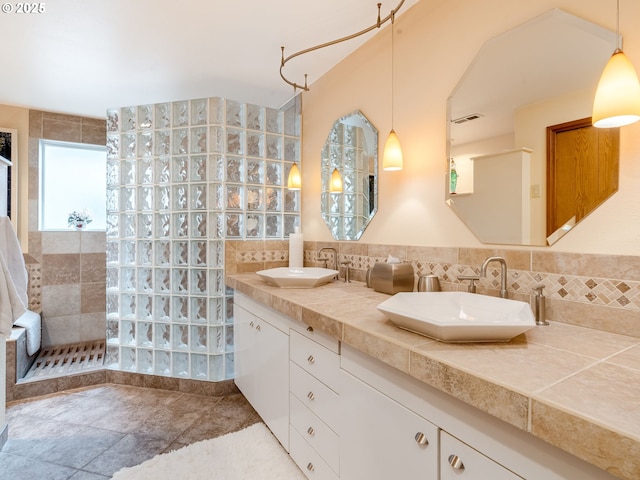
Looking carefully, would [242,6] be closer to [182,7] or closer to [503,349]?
[182,7]

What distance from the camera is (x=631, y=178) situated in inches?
41.6

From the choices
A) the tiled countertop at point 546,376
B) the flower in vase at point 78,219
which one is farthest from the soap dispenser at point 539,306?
the flower in vase at point 78,219

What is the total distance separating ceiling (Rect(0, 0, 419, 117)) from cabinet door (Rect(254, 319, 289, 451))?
5.61 ft

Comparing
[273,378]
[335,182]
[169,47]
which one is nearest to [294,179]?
[335,182]

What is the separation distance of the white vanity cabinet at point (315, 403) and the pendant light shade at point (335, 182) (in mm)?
1141

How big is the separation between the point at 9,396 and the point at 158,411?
1.15 meters

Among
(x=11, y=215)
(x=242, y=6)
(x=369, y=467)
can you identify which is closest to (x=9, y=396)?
(x=11, y=215)

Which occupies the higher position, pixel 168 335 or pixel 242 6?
pixel 242 6

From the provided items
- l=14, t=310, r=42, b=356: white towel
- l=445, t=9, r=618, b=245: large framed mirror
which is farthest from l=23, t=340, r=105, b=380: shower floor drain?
l=445, t=9, r=618, b=245: large framed mirror

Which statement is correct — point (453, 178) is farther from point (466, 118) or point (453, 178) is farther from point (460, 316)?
point (460, 316)

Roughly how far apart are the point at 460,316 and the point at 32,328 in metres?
3.37

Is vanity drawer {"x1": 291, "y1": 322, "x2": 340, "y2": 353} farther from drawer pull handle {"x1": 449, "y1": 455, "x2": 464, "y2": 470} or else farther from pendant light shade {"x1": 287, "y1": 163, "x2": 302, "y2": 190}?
pendant light shade {"x1": 287, "y1": 163, "x2": 302, "y2": 190}

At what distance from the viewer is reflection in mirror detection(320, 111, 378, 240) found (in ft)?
6.97

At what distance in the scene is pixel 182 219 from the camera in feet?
8.34
